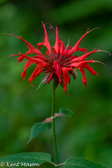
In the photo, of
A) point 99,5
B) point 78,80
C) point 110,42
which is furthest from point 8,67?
point 99,5

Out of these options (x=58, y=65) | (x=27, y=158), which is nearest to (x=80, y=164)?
(x=27, y=158)

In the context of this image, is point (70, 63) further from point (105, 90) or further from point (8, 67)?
point (105, 90)

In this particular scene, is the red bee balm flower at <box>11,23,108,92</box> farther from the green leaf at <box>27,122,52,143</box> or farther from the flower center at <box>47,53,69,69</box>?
the green leaf at <box>27,122,52,143</box>

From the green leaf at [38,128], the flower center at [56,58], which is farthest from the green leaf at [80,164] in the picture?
the flower center at [56,58]

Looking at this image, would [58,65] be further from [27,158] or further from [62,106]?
[62,106]

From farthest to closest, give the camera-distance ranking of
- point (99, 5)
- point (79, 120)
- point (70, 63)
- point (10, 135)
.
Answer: point (99, 5) < point (79, 120) < point (10, 135) < point (70, 63)

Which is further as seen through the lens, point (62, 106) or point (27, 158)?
point (62, 106)

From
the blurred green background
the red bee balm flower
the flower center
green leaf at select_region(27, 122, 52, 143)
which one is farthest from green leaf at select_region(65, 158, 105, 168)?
the blurred green background

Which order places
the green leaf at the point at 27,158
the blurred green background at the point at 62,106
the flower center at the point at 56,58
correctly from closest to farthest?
the green leaf at the point at 27,158 → the flower center at the point at 56,58 → the blurred green background at the point at 62,106

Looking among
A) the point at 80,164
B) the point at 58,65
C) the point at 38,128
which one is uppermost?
the point at 58,65

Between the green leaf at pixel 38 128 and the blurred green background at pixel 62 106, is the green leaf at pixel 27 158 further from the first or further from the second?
the blurred green background at pixel 62 106

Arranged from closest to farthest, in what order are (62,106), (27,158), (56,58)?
(27,158)
(56,58)
(62,106)
